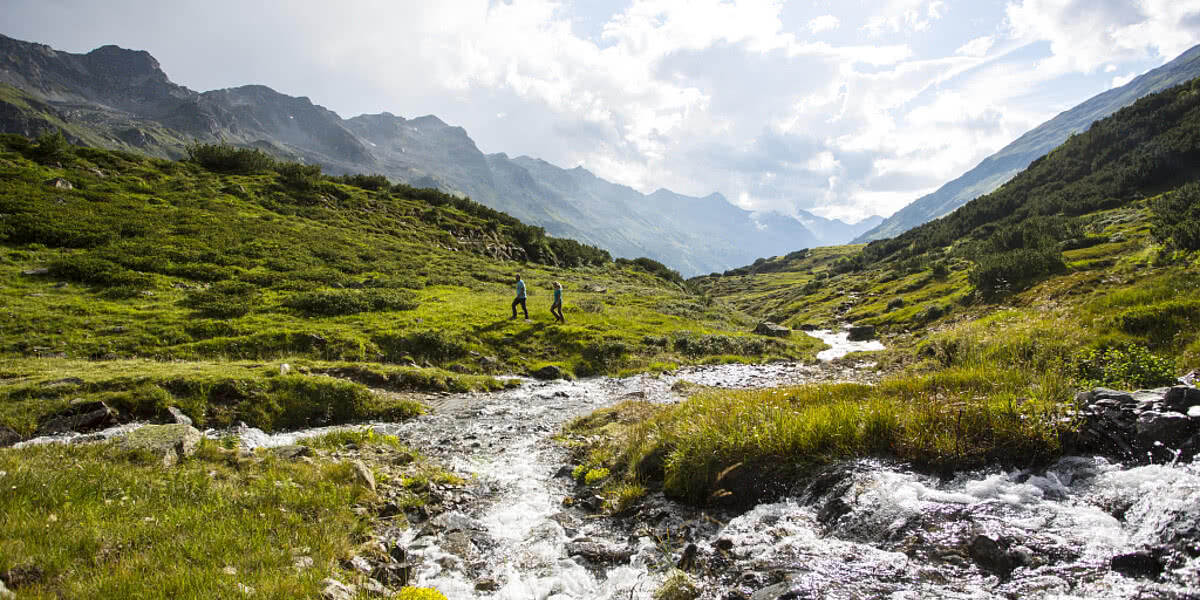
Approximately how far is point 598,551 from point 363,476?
4.76 m

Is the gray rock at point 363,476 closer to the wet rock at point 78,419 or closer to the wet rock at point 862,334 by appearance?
the wet rock at point 78,419

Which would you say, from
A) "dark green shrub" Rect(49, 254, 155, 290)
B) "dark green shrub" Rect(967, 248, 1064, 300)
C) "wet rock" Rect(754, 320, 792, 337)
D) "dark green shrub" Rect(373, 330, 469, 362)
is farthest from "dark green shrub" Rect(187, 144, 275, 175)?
"dark green shrub" Rect(967, 248, 1064, 300)

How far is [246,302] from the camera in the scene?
77.7 ft

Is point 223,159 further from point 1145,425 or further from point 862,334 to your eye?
point 1145,425

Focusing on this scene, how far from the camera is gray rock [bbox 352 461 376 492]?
27.9ft

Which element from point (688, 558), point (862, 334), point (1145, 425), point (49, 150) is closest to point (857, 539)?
point (688, 558)

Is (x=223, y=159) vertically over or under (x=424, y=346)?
over

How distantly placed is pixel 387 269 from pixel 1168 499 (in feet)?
134

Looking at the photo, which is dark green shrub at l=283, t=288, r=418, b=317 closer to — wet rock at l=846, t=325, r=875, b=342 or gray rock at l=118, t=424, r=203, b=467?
gray rock at l=118, t=424, r=203, b=467

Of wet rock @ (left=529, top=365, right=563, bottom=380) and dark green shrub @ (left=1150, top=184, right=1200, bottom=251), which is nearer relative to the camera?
wet rock @ (left=529, top=365, right=563, bottom=380)

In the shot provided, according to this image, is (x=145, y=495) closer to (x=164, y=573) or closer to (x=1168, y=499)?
(x=164, y=573)

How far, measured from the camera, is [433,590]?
18.7 ft

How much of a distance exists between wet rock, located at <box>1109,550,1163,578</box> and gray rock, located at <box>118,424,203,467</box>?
42.8ft

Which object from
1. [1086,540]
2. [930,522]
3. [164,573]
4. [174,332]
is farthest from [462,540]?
[174,332]
